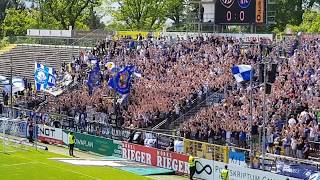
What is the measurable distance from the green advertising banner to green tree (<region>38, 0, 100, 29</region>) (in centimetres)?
4731

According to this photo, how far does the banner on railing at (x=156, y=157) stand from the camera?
3691 cm

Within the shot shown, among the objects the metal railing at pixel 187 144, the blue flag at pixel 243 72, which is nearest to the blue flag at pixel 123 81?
the metal railing at pixel 187 144

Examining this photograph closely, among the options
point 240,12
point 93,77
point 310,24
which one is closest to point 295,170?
point 240,12

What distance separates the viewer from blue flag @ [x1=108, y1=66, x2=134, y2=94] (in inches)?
1880

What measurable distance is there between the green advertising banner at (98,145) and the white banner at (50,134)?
38.3 inches

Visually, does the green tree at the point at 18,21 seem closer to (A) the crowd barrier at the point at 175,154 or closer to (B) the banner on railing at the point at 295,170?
(A) the crowd barrier at the point at 175,154

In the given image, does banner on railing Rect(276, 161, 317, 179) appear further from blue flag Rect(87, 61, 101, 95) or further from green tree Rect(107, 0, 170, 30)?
green tree Rect(107, 0, 170, 30)

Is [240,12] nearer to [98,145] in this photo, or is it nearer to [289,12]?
[98,145]

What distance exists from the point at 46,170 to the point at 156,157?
21.1ft

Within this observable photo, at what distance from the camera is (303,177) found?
101ft

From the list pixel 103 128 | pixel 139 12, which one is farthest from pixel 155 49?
pixel 139 12

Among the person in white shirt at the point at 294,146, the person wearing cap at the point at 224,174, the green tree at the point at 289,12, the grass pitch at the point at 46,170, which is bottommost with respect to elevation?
the grass pitch at the point at 46,170

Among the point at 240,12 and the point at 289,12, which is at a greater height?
the point at 289,12

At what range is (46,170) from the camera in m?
35.4
